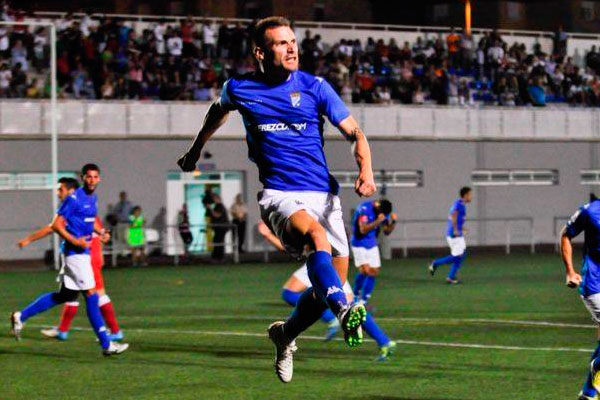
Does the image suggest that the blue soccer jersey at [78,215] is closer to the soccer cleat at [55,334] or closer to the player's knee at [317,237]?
the soccer cleat at [55,334]

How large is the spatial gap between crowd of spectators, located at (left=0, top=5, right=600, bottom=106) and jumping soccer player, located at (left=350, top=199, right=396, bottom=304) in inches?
618

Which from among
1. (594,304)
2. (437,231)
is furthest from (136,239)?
(594,304)

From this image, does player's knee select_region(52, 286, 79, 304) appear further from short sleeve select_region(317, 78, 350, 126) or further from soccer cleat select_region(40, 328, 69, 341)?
short sleeve select_region(317, 78, 350, 126)

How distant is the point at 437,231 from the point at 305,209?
130 ft

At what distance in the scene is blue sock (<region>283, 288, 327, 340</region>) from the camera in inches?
344

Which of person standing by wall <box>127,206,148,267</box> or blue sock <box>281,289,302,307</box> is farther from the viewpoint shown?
person standing by wall <box>127,206,148,267</box>

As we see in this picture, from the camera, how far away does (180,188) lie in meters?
44.0

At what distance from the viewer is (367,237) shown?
22547 millimetres

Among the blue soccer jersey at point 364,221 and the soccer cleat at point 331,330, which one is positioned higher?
the blue soccer jersey at point 364,221

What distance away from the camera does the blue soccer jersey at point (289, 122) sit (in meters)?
8.64

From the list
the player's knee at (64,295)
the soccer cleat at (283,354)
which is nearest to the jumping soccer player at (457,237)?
the player's knee at (64,295)

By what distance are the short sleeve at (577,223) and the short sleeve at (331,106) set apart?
11.2 feet

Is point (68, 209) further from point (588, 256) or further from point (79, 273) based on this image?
point (588, 256)

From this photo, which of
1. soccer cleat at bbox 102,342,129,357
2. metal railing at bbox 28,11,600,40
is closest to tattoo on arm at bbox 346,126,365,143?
soccer cleat at bbox 102,342,129,357
